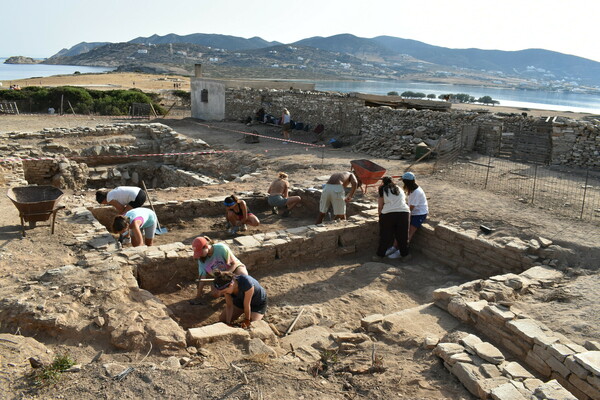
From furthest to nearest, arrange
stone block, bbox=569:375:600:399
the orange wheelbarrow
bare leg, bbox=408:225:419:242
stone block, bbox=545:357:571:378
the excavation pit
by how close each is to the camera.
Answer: the orange wheelbarrow < the excavation pit < bare leg, bbox=408:225:419:242 < stone block, bbox=545:357:571:378 < stone block, bbox=569:375:600:399

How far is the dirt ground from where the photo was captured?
4.03 meters

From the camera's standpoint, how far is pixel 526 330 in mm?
4934

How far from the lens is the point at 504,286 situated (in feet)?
20.3

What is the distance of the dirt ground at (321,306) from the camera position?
4.03 m

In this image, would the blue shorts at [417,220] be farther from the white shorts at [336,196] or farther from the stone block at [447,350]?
the stone block at [447,350]

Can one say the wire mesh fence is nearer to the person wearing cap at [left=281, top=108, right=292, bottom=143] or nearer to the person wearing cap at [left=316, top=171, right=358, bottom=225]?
the person wearing cap at [left=316, top=171, right=358, bottom=225]

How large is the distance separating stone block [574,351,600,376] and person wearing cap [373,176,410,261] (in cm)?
384

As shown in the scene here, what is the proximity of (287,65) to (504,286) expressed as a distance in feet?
396

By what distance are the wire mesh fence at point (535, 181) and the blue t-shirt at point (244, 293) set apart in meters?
6.49

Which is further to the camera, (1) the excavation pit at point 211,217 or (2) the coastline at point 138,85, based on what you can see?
(2) the coastline at point 138,85

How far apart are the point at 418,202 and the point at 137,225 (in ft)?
16.9

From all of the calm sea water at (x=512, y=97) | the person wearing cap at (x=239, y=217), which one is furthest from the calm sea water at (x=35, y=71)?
the person wearing cap at (x=239, y=217)

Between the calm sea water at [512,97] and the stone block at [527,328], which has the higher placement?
the calm sea water at [512,97]

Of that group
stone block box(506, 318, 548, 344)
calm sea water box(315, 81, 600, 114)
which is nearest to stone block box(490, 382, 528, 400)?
stone block box(506, 318, 548, 344)
